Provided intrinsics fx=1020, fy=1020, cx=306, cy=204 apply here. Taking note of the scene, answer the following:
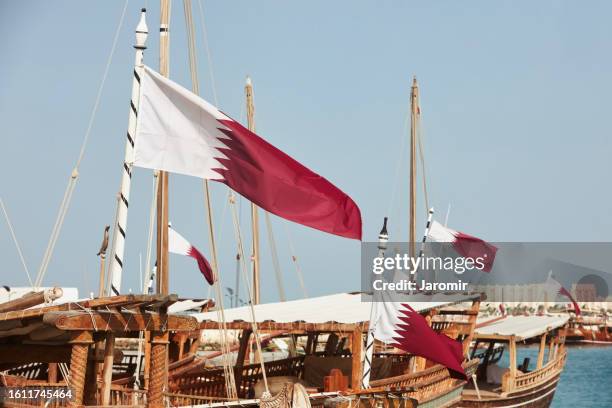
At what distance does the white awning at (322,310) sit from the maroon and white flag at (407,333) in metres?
2.94

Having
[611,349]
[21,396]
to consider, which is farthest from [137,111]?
[611,349]

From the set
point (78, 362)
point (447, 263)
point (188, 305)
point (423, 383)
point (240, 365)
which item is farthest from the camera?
point (188, 305)

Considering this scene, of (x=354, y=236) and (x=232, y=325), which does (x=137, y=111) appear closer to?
(x=354, y=236)

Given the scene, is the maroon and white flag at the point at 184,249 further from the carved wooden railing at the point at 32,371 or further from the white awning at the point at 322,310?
the carved wooden railing at the point at 32,371

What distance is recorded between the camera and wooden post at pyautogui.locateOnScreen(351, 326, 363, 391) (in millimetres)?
21391

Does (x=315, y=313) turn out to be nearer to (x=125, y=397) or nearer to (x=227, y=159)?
(x=125, y=397)

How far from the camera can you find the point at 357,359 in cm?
2142

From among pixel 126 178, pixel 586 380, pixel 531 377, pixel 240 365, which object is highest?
pixel 126 178

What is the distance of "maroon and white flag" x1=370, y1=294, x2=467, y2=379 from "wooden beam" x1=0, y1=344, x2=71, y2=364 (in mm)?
6431

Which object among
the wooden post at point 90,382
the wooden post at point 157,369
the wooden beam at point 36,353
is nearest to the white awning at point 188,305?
the wooden post at point 90,382

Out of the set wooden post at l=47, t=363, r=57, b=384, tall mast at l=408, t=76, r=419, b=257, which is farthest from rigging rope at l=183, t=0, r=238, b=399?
tall mast at l=408, t=76, r=419, b=257

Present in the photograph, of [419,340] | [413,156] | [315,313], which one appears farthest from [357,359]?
[413,156]

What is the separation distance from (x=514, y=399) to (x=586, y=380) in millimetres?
48960

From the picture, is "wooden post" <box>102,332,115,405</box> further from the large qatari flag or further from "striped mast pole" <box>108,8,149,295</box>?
the large qatari flag
